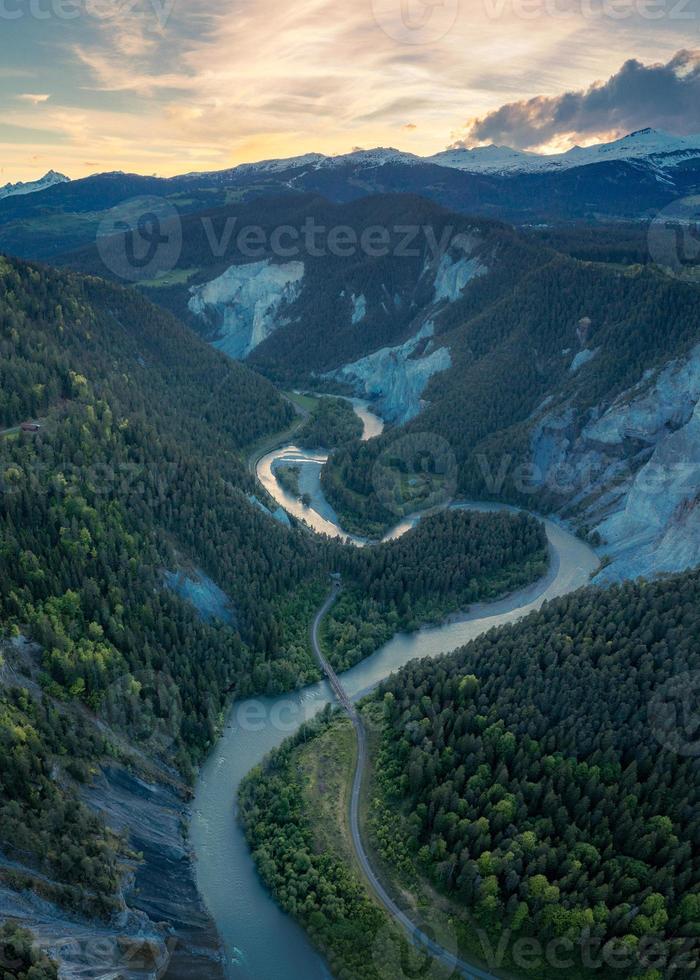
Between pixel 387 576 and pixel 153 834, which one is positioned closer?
pixel 153 834

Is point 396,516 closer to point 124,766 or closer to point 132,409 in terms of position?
point 132,409

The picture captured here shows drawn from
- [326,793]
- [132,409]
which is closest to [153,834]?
[326,793]

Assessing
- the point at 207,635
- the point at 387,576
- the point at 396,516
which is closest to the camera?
the point at 207,635

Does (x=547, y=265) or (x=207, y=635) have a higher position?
(x=547, y=265)

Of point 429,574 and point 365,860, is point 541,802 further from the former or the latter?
point 429,574

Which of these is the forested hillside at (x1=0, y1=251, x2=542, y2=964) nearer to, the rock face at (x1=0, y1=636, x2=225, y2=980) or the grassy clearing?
the rock face at (x1=0, y1=636, x2=225, y2=980)

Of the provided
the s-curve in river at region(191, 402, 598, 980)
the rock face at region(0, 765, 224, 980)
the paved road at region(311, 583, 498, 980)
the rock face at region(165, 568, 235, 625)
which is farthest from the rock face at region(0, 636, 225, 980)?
the rock face at region(165, 568, 235, 625)

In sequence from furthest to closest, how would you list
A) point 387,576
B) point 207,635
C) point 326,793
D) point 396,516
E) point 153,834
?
point 396,516, point 387,576, point 207,635, point 326,793, point 153,834

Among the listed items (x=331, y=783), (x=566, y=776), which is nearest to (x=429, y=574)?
(x=331, y=783)
